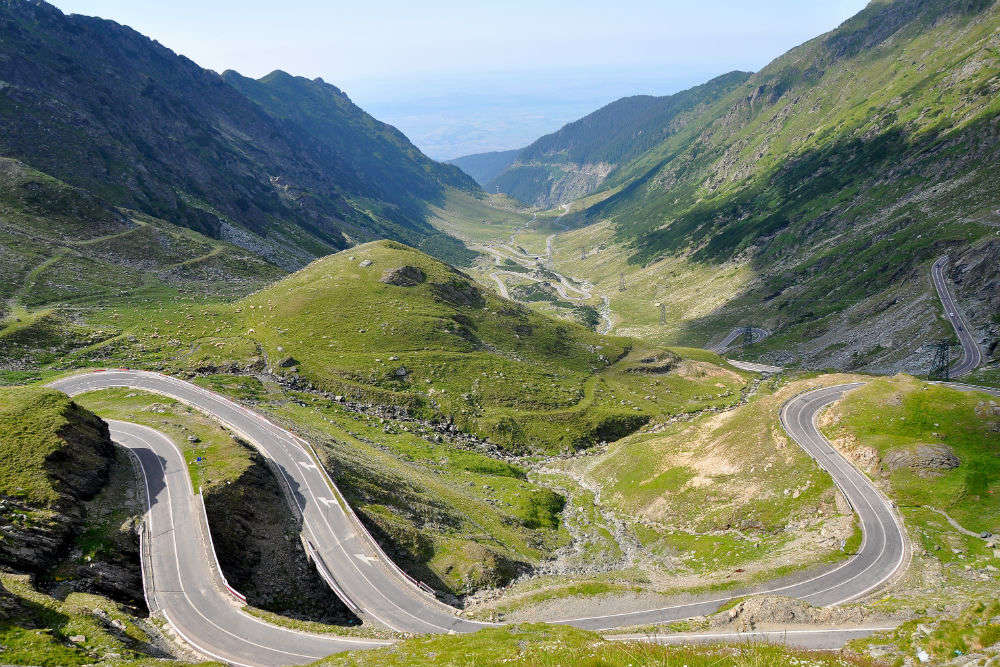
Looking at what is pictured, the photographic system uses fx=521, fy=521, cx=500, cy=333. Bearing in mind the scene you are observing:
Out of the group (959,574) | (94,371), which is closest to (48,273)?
(94,371)

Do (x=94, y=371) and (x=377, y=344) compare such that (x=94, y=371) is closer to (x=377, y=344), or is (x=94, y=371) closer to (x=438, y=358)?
(x=377, y=344)

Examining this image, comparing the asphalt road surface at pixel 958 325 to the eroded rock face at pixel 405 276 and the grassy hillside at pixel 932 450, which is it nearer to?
the grassy hillside at pixel 932 450

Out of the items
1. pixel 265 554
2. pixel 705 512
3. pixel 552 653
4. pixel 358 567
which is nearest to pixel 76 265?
pixel 265 554

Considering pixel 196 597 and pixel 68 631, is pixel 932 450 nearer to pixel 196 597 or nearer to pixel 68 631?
pixel 196 597

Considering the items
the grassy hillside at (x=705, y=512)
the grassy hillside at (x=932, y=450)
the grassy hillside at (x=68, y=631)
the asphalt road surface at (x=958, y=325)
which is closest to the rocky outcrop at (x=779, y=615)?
the grassy hillside at (x=705, y=512)

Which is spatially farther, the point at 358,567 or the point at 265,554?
the point at 265,554

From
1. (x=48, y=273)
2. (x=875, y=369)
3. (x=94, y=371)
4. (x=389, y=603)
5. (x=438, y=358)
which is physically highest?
(x=48, y=273)
